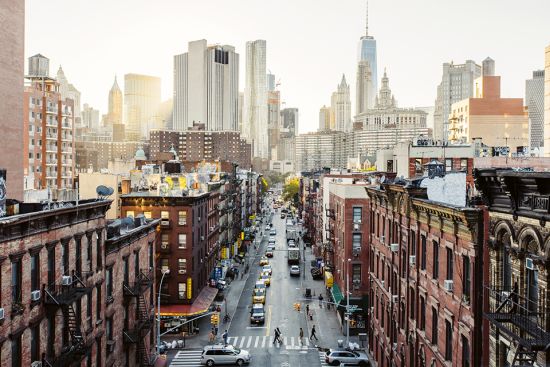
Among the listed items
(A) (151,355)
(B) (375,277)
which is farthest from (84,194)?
(B) (375,277)

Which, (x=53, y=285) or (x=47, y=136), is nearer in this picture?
(x=53, y=285)

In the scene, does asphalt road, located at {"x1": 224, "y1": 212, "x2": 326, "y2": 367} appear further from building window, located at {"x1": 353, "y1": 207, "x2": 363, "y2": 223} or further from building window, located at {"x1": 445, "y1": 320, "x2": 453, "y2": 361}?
building window, located at {"x1": 445, "y1": 320, "x2": 453, "y2": 361}

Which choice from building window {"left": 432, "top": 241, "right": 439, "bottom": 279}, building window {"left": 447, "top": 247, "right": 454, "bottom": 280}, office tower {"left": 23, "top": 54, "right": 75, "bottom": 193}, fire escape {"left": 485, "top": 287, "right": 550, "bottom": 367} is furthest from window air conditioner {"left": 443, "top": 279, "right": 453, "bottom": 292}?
office tower {"left": 23, "top": 54, "right": 75, "bottom": 193}

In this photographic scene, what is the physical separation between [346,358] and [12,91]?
187ft

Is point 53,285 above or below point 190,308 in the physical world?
above

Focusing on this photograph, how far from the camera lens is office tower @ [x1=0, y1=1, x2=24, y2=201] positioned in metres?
71.1

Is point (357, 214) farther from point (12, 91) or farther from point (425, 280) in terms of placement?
point (12, 91)

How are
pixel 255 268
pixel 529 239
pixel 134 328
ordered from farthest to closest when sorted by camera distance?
pixel 255 268, pixel 134 328, pixel 529 239

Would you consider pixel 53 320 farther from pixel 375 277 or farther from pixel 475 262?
pixel 375 277

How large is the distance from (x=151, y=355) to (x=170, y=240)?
20448 mm

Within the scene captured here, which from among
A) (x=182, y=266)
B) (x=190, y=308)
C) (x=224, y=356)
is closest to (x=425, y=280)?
(x=224, y=356)

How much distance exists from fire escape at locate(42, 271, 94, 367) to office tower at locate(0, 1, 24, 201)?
153 ft

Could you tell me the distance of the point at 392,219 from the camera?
1614 inches

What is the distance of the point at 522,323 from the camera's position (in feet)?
59.8
